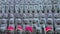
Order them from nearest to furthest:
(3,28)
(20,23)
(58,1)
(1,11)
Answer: (3,28) → (20,23) → (1,11) → (58,1)

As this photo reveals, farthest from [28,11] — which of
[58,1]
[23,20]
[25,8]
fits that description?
[58,1]

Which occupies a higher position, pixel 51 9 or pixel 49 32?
pixel 51 9

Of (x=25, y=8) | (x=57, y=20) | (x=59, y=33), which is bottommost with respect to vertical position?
(x=59, y=33)

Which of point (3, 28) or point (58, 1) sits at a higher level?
point (58, 1)

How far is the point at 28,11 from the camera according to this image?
8.99 feet

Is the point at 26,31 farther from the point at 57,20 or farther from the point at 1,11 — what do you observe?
the point at 1,11

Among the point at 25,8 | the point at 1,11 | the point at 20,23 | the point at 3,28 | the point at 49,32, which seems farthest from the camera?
the point at 25,8

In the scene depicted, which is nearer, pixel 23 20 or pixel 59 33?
pixel 59 33

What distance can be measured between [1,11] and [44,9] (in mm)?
766

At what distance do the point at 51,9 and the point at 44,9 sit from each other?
125 mm

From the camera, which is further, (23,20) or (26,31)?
(23,20)

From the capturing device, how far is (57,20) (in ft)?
6.91

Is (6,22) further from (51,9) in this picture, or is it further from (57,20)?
(51,9)

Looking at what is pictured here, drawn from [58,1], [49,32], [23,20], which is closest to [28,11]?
[23,20]
